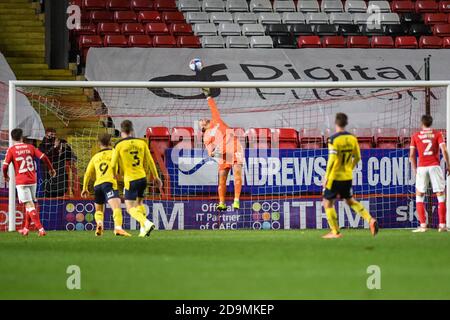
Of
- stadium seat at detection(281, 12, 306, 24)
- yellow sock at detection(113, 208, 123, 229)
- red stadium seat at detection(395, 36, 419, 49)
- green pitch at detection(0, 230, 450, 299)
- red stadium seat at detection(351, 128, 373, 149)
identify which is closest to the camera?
green pitch at detection(0, 230, 450, 299)

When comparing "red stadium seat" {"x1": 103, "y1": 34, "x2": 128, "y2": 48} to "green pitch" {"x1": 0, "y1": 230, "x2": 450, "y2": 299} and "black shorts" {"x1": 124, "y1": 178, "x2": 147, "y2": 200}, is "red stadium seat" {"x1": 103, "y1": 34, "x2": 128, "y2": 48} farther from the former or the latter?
"green pitch" {"x1": 0, "y1": 230, "x2": 450, "y2": 299}

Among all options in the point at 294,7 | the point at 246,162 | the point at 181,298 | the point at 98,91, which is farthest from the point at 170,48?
the point at 181,298

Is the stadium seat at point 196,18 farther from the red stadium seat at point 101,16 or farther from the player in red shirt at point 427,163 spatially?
the player in red shirt at point 427,163

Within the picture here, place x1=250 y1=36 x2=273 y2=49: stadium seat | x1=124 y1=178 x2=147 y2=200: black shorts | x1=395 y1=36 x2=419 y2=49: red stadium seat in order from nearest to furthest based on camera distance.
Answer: x1=124 y1=178 x2=147 y2=200: black shorts < x1=250 y1=36 x2=273 y2=49: stadium seat < x1=395 y1=36 x2=419 y2=49: red stadium seat

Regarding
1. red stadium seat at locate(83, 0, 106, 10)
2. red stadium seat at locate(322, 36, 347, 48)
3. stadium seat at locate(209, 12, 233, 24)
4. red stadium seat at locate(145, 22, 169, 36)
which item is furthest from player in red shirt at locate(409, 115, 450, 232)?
red stadium seat at locate(83, 0, 106, 10)

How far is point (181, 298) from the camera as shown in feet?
26.6

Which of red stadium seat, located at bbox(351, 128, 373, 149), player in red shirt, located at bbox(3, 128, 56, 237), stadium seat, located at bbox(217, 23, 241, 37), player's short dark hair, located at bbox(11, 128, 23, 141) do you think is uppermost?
stadium seat, located at bbox(217, 23, 241, 37)

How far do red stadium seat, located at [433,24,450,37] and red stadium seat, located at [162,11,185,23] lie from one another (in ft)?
21.6

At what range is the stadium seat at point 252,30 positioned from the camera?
83.6 feet

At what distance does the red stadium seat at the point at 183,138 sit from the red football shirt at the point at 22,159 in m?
3.61

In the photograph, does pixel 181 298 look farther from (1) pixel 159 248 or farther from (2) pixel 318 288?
(1) pixel 159 248

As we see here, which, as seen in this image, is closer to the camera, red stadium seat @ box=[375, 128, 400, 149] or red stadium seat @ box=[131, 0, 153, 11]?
red stadium seat @ box=[375, 128, 400, 149]

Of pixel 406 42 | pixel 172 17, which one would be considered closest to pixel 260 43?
pixel 172 17

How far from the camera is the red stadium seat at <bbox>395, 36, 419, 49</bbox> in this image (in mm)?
25266
